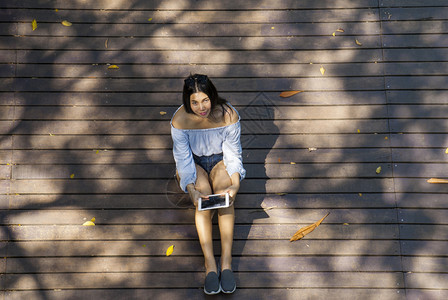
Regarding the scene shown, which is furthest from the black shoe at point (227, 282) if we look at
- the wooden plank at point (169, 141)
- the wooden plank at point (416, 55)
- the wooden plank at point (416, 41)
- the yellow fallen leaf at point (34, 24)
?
the yellow fallen leaf at point (34, 24)

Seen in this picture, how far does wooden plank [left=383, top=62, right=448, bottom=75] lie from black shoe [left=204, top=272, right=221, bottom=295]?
7.19 feet

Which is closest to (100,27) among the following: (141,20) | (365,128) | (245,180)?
(141,20)

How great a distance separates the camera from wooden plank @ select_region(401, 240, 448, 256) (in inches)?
133

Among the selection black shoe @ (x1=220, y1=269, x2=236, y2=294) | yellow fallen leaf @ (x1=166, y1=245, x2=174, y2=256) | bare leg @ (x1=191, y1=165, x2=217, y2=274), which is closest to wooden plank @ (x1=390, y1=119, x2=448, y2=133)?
bare leg @ (x1=191, y1=165, x2=217, y2=274)

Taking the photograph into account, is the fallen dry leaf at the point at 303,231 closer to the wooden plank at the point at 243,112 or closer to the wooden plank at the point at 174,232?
the wooden plank at the point at 174,232

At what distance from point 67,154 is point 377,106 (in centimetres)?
257


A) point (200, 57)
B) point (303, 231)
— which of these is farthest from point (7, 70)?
point (303, 231)

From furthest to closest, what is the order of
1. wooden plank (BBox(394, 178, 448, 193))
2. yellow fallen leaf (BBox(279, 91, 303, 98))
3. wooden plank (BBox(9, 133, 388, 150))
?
yellow fallen leaf (BBox(279, 91, 303, 98)), wooden plank (BBox(9, 133, 388, 150)), wooden plank (BBox(394, 178, 448, 193))

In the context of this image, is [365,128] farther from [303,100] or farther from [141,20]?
[141,20]

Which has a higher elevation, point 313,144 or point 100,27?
point 100,27

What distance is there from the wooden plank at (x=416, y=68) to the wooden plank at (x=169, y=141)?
1.81ft

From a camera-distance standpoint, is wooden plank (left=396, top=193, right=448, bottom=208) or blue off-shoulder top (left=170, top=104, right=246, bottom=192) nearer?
blue off-shoulder top (left=170, top=104, right=246, bottom=192)

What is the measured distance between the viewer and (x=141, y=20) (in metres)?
3.90

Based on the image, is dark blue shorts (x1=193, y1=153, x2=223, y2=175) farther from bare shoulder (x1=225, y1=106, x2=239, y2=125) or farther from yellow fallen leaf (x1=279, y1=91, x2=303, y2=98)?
yellow fallen leaf (x1=279, y1=91, x2=303, y2=98)
